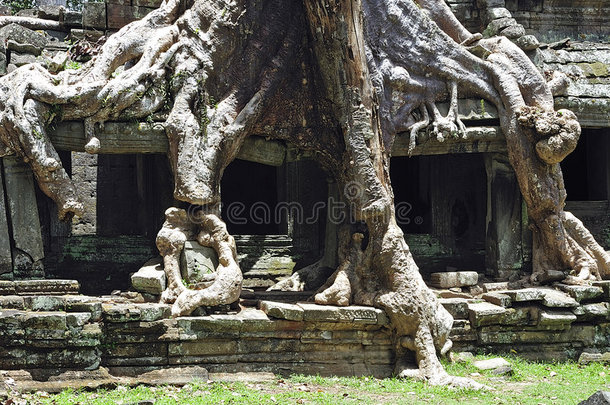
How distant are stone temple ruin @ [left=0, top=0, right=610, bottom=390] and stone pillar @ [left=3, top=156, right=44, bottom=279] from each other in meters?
0.02

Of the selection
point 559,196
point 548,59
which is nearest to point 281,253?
point 559,196

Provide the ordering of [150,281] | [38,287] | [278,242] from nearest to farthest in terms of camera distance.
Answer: [38,287] < [150,281] < [278,242]

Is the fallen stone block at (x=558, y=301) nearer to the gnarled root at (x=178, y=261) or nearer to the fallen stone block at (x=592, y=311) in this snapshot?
the fallen stone block at (x=592, y=311)

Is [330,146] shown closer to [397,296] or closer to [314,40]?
[314,40]

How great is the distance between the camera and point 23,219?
8.75 m

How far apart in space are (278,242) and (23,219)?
4.02 metres

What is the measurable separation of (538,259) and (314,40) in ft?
13.7

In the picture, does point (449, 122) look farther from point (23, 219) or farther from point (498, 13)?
point (23, 219)

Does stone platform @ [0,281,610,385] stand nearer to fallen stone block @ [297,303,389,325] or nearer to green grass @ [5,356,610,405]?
fallen stone block @ [297,303,389,325]

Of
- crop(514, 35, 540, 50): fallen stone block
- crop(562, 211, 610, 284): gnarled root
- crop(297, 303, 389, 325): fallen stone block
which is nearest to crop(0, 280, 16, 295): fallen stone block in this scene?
crop(297, 303, 389, 325): fallen stone block

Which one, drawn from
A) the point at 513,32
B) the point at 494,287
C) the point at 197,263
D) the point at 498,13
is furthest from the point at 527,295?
the point at 498,13

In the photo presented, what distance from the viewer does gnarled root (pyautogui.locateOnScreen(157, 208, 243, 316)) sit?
8.39 meters

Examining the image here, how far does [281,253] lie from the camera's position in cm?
1164

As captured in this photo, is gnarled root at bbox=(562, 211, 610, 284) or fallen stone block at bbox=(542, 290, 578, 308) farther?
gnarled root at bbox=(562, 211, 610, 284)
